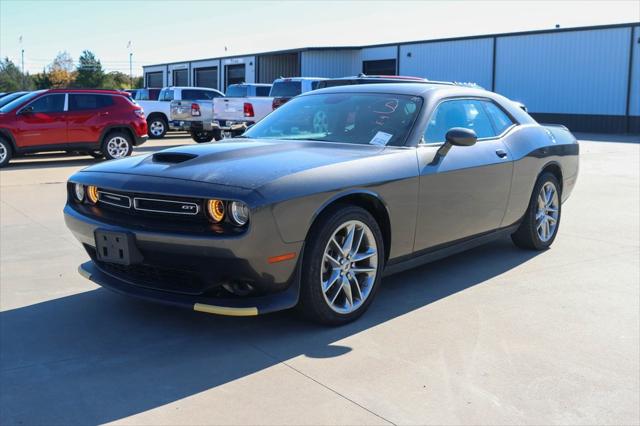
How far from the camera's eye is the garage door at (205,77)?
174 feet

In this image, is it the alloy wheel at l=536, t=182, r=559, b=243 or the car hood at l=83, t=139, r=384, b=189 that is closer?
the car hood at l=83, t=139, r=384, b=189

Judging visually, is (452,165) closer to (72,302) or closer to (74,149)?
(72,302)

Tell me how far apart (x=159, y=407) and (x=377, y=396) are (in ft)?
3.37

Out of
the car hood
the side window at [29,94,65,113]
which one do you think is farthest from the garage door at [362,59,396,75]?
the car hood

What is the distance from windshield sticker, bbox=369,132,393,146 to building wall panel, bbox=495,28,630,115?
27.4m

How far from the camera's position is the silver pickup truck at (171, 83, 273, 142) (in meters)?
18.0

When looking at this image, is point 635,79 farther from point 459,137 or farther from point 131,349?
point 131,349

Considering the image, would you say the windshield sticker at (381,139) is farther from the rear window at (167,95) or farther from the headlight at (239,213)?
the rear window at (167,95)

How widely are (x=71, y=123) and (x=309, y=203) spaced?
11998 mm

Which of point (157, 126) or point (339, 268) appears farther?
point (157, 126)

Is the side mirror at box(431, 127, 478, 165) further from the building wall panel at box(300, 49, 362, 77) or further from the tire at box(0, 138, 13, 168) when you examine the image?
the building wall panel at box(300, 49, 362, 77)

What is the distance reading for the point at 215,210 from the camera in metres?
3.70

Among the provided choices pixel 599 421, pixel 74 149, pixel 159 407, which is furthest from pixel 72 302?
pixel 74 149

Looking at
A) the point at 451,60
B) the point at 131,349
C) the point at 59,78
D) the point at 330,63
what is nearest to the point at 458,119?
the point at 131,349
